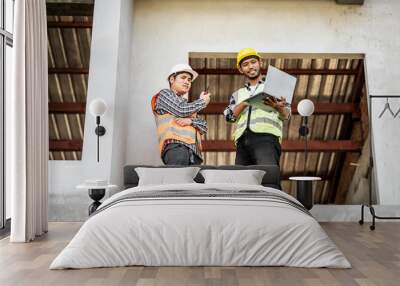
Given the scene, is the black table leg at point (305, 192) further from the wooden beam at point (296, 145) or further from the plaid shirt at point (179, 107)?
the wooden beam at point (296, 145)

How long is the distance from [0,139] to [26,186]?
0.82 metres

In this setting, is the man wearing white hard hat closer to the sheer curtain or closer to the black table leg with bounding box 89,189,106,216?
the black table leg with bounding box 89,189,106,216

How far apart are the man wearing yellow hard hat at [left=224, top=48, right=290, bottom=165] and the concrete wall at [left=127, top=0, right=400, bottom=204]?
0.89m

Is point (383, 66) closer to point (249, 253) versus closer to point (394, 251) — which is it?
point (394, 251)

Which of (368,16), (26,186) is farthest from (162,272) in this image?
(368,16)

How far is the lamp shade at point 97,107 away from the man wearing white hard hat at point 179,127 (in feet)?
1.95

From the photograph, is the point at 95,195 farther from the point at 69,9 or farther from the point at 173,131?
the point at 69,9

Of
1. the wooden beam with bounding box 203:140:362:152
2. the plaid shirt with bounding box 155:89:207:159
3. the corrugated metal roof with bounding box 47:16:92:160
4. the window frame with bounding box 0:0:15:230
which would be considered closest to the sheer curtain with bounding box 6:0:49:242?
the window frame with bounding box 0:0:15:230

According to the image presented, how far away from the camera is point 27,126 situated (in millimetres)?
4746

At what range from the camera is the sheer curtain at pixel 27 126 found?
15.3 feet

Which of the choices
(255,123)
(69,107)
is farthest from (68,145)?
(255,123)

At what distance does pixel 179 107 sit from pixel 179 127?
22 cm

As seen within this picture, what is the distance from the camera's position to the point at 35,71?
16.3 feet

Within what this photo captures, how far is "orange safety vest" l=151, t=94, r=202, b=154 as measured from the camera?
19.3 feet
